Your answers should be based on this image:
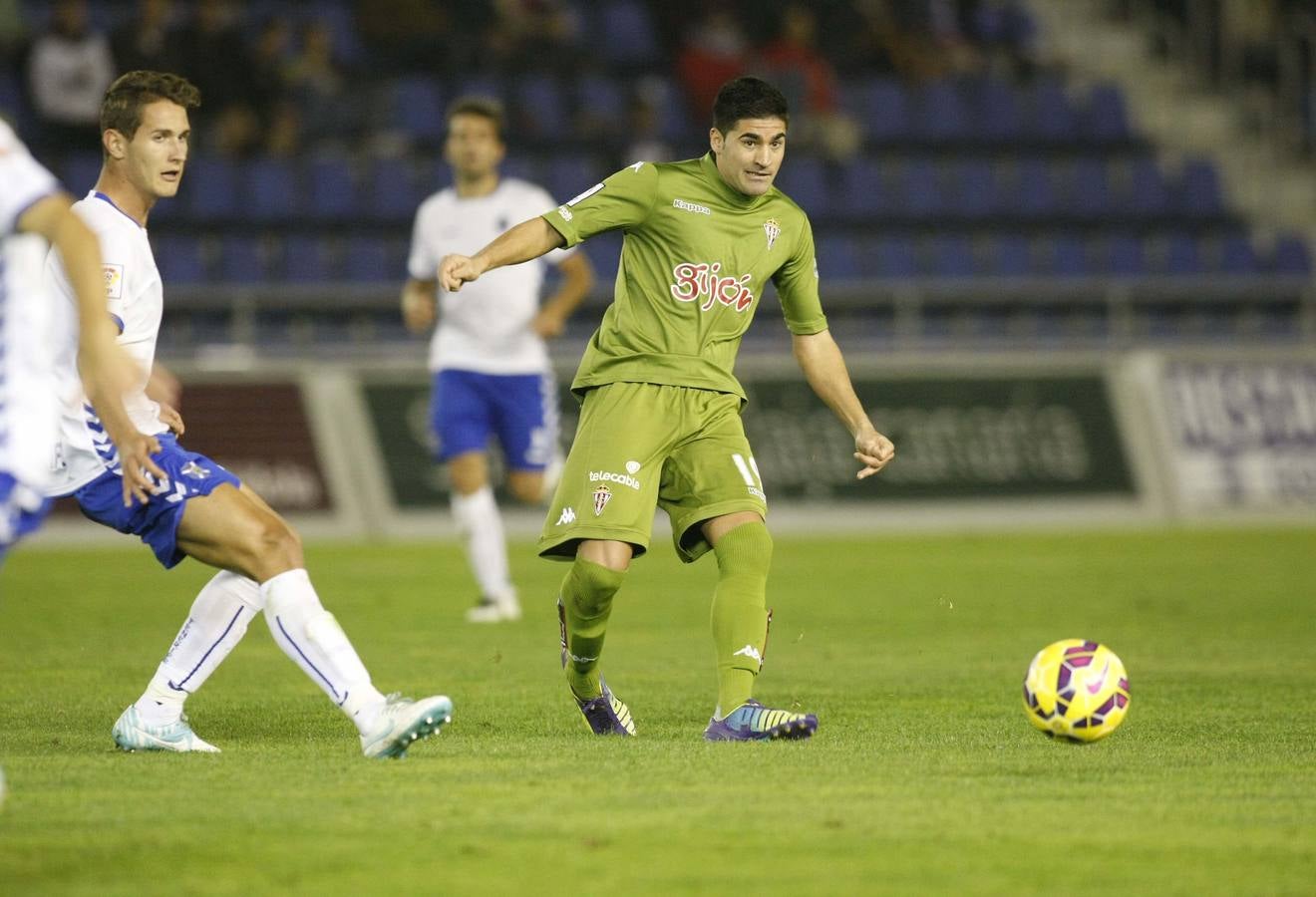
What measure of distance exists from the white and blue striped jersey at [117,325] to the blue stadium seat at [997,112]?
57.3ft

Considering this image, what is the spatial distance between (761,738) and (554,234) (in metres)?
1.79

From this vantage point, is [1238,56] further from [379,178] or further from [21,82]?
[21,82]

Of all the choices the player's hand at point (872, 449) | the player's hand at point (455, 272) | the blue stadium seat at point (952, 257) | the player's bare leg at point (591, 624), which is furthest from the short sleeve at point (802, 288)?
the blue stadium seat at point (952, 257)

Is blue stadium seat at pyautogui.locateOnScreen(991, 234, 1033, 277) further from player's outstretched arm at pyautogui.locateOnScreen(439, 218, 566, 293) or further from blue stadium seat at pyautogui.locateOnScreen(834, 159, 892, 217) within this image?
player's outstretched arm at pyautogui.locateOnScreen(439, 218, 566, 293)

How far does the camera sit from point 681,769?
230 inches

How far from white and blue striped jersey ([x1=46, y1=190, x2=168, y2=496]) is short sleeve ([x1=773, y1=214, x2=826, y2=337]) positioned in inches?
88.4

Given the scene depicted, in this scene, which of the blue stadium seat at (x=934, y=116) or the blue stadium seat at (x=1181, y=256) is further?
the blue stadium seat at (x=934, y=116)

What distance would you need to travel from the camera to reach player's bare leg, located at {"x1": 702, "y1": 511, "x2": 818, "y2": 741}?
254 inches

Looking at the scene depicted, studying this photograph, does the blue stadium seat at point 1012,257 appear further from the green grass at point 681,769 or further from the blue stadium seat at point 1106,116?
the green grass at point 681,769

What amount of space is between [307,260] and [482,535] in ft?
28.2

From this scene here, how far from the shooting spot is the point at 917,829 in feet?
16.2

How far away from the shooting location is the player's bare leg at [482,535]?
11.4 m

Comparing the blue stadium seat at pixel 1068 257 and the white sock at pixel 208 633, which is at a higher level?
the white sock at pixel 208 633

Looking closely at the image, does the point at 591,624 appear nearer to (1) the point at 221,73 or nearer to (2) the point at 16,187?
(2) the point at 16,187
